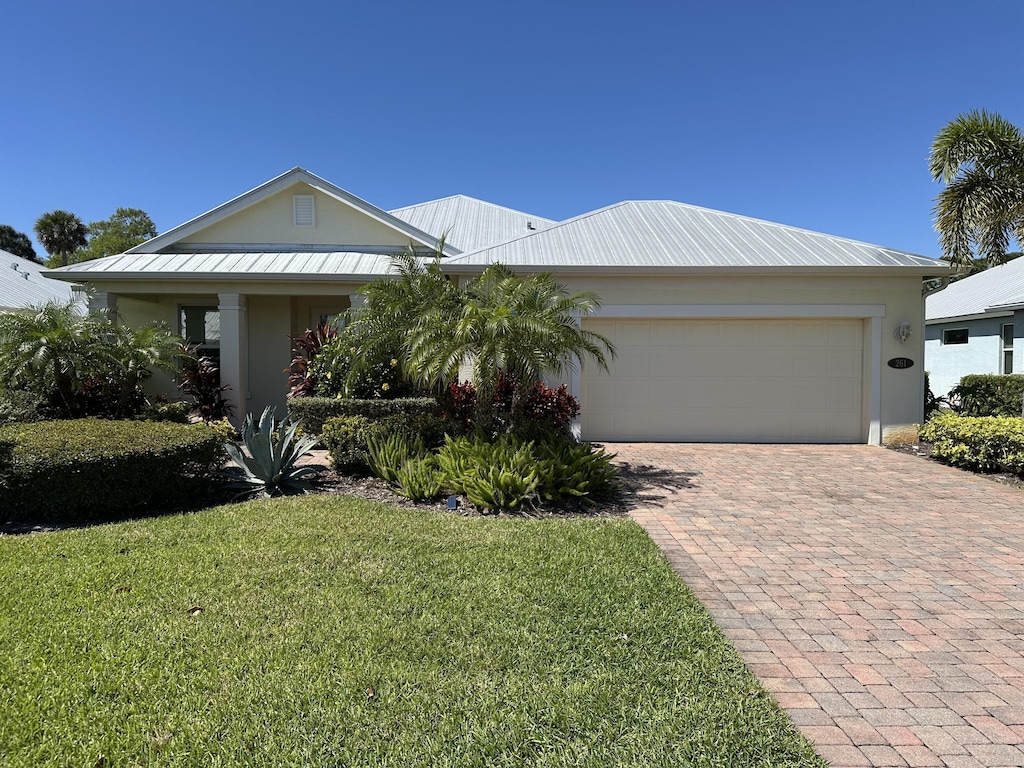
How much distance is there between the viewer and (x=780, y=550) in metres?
4.99

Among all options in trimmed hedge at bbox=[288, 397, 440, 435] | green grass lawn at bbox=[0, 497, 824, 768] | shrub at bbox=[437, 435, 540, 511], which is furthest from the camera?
trimmed hedge at bbox=[288, 397, 440, 435]

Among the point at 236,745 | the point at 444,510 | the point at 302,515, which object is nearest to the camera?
the point at 236,745

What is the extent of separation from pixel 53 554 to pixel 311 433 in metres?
4.23

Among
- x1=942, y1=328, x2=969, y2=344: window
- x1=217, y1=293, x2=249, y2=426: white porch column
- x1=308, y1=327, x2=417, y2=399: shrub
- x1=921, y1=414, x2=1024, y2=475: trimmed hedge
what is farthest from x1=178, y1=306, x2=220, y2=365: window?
x1=942, y1=328, x2=969, y2=344: window

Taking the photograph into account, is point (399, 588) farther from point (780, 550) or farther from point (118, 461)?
point (118, 461)

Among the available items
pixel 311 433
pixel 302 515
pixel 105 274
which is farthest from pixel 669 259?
pixel 105 274

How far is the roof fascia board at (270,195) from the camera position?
12.3 metres

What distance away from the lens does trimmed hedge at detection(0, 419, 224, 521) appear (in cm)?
562

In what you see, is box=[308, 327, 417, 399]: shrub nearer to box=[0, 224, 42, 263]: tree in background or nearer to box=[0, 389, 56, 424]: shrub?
box=[0, 389, 56, 424]: shrub

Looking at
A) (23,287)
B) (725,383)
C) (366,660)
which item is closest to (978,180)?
(725,383)

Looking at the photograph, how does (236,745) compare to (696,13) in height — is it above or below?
below

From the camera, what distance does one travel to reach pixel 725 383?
34.9 ft

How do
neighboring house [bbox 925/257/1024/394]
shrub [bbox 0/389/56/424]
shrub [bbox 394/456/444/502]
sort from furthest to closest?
neighboring house [bbox 925/257/1024/394], shrub [bbox 0/389/56/424], shrub [bbox 394/456/444/502]

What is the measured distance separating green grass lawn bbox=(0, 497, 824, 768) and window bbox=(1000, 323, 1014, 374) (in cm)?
1702
